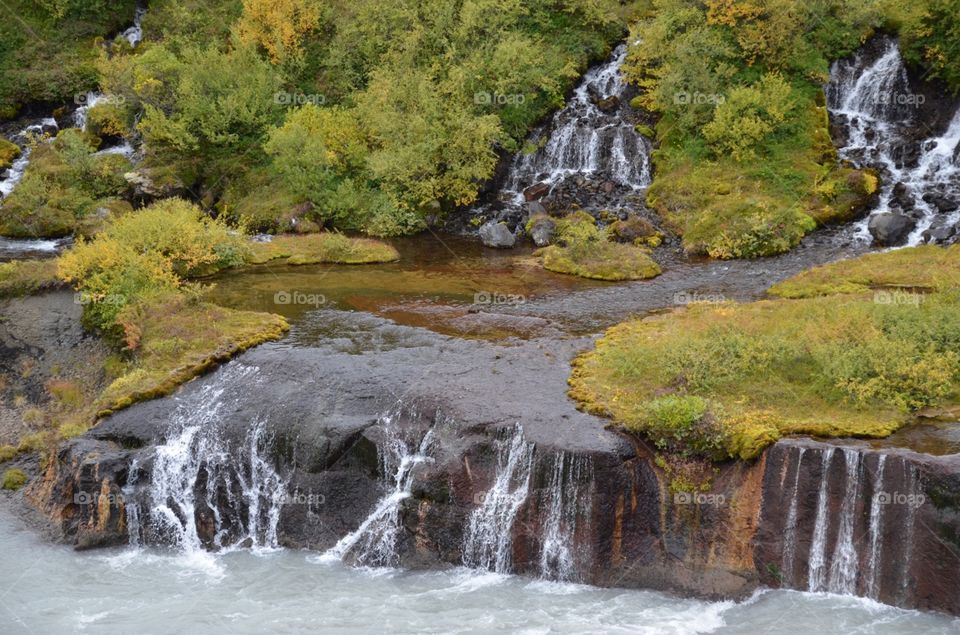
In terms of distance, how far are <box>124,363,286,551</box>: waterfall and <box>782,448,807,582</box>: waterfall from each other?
1115cm

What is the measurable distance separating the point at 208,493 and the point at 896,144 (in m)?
28.8

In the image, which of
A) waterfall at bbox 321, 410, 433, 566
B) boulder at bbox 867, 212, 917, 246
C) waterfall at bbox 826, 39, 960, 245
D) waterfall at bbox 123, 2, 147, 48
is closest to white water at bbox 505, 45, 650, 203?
waterfall at bbox 826, 39, 960, 245

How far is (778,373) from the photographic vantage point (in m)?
18.3

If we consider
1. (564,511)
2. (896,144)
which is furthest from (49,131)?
(896,144)

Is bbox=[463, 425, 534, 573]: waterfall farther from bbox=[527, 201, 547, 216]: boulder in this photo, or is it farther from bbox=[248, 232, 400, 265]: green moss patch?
bbox=[527, 201, 547, 216]: boulder

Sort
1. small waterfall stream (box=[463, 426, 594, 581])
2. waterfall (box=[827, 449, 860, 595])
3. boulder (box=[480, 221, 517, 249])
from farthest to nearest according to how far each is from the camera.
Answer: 1. boulder (box=[480, 221, 517, 249])
2. small waterfall stream (box=[463, 426, 594, 581])
3. waterfall (box=[827, 449, 860, 595])

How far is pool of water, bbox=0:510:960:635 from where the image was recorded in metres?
15.0

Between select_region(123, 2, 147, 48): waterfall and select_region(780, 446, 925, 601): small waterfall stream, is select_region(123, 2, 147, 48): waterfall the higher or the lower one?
the higher one

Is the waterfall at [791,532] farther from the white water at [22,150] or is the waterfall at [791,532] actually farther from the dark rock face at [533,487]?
the white water at [22,150]

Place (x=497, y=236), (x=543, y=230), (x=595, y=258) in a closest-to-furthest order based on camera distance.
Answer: (x=595, y=258) → (x=543, y=230) → (x=497, y=236)

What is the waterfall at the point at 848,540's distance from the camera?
15.2 meters

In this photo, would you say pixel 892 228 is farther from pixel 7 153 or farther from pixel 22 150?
pixel 22 150

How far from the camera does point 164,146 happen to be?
1463 inches

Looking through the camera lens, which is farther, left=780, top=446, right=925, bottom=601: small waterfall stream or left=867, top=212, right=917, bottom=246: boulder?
left=867, top=212, right=917, bottom=246: boulder
